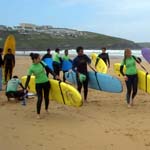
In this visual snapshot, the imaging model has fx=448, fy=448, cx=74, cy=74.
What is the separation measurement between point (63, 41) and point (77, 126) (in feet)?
290

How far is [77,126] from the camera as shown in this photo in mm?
8727

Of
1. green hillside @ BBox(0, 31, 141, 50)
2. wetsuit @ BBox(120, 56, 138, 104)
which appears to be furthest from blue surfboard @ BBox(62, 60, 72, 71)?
green hillside @ BBox(0, 31, 141, 50)

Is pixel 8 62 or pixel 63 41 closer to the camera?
pixel 8 62

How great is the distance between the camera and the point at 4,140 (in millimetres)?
7566

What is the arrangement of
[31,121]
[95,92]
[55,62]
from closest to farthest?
[31,121], [95,92], [55,62]

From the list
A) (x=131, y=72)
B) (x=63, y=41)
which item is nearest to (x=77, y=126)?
(x=131, y=72)

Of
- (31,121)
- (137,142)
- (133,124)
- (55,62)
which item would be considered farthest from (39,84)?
→ (55,62)

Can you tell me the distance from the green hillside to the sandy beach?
2856 inches

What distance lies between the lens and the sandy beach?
734cm

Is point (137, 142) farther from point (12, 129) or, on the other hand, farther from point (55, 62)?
point (55, 62)

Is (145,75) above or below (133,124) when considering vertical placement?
above

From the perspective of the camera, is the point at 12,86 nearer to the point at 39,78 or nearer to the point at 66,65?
the point at 39,78

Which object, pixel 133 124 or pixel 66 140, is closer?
pixel 66 140

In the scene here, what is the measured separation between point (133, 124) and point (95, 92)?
5108 millimetres
